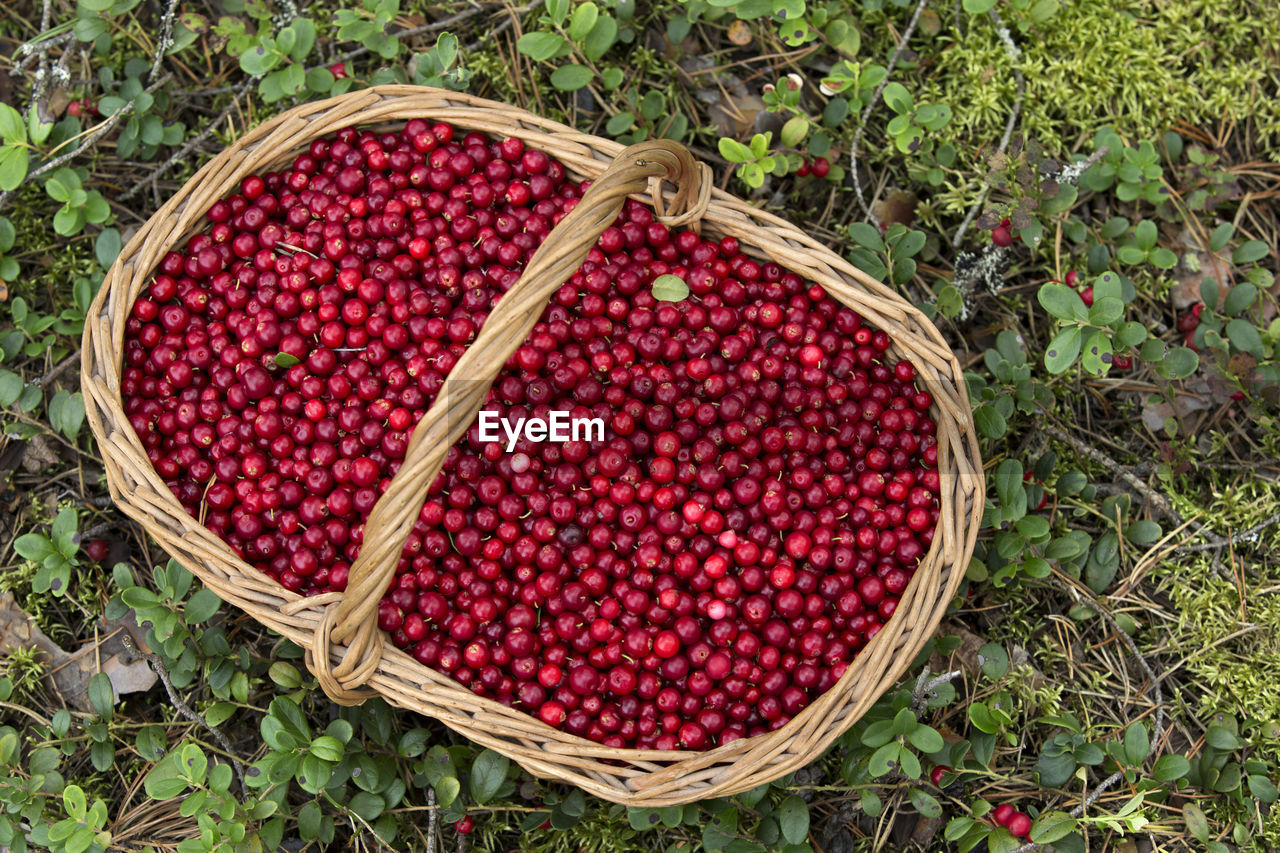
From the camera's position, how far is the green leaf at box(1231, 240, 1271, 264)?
3371 mm

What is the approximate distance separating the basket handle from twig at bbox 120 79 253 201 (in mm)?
1865

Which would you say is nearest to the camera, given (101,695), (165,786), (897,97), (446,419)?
(446,419)

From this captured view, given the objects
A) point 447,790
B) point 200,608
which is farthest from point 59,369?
point 447,790

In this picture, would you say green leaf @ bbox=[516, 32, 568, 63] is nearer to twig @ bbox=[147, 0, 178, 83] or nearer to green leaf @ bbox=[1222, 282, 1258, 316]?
twig @ bbox=[147, 0, 178, 83]

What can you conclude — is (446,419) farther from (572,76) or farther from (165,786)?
(572,76)

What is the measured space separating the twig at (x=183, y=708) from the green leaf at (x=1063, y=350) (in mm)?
3111

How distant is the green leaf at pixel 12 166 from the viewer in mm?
2932

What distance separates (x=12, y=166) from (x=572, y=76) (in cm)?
197

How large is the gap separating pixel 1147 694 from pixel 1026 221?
5.92 feet

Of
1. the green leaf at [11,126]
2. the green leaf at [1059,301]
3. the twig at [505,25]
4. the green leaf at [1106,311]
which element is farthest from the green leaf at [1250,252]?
the green leaf at [11,126]

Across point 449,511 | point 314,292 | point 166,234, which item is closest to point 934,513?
point 449,511

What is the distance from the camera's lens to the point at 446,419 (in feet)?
7.72

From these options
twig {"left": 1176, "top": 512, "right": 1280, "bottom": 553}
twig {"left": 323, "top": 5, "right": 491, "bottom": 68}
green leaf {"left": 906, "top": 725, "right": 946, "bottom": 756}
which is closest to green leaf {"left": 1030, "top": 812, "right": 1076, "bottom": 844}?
green leaf {"left": 906, "top": 725, "right": 946, "bottom": 756}

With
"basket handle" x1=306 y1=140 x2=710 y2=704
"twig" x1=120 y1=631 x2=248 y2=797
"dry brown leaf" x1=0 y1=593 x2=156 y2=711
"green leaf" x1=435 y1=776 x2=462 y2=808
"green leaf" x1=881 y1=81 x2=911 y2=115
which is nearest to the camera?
"basket handle" x1=306 y1=140 x2=710 y2=704
